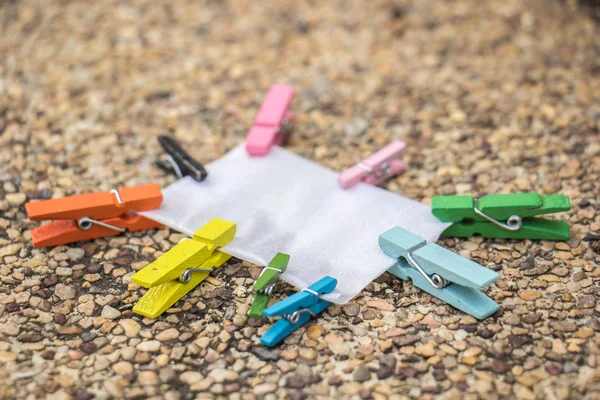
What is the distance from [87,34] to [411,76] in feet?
6.22

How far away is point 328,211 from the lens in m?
2.73

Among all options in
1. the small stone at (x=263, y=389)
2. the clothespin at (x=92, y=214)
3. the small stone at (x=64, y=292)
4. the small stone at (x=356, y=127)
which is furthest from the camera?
the small stone at (x=356, y=127)

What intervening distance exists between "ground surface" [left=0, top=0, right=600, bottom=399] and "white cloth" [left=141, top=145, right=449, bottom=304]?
0.30 feet

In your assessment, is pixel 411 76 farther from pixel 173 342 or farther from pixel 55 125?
pixel 173 342

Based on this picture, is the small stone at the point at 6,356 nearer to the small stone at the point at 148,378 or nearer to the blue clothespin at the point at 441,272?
the small stone at the point at 148,378

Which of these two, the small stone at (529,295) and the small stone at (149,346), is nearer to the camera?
the small stone at (149,346)

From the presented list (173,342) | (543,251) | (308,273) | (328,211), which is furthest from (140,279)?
(543,251)

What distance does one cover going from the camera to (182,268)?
2.32 meters

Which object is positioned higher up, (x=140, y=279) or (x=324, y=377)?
(x=140, y=279)

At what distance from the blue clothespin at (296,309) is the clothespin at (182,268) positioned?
0.35 metres

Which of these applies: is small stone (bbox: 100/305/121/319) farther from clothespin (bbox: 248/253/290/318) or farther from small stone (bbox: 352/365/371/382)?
small stone (bbox: 352/365/371/382)

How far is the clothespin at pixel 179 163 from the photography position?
113 inches

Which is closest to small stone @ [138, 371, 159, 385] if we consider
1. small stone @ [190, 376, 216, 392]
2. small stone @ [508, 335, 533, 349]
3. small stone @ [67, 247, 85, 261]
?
small stone @ [190, 376, 216, 392]

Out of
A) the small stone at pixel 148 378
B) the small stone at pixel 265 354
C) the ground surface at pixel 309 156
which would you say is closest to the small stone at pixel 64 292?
the ground surface at pixel 309 156
